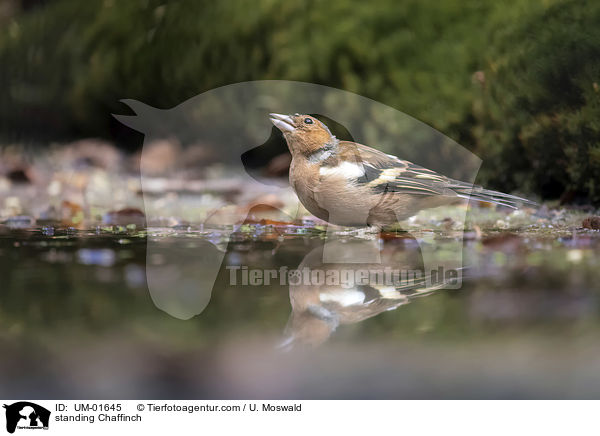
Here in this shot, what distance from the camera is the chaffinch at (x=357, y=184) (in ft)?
9.37

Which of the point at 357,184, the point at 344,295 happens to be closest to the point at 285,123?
the point at 357,184

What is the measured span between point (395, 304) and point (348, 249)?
826 millimetres

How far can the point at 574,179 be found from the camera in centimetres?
378

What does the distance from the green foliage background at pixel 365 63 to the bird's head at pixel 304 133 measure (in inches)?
53.1

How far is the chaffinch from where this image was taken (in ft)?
9.37

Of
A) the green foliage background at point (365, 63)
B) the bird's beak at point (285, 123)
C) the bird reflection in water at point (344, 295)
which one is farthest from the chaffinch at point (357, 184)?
the green foliage background at point (365, 63)

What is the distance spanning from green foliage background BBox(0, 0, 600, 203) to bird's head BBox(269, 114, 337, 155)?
4.43ft

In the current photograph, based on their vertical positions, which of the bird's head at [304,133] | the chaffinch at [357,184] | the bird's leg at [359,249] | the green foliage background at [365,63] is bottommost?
the bird's leg at [359,249]
